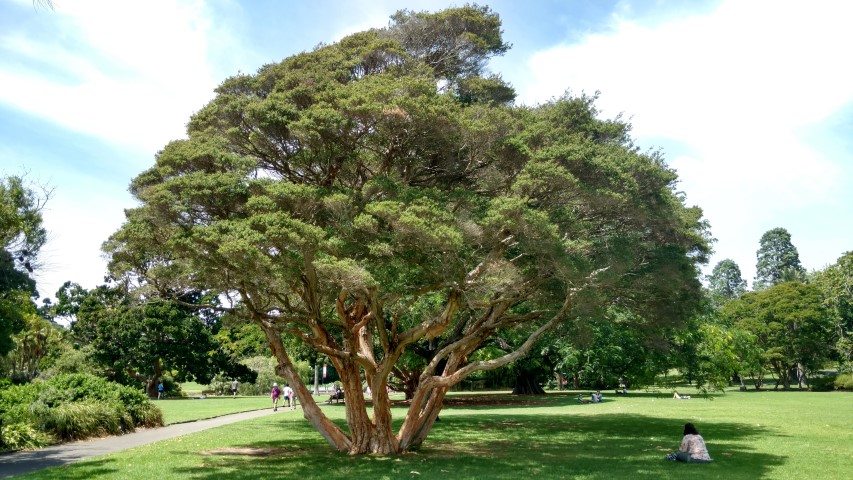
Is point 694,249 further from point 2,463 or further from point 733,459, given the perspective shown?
point 2,463

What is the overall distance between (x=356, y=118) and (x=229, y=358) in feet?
128

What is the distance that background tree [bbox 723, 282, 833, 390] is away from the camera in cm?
5403

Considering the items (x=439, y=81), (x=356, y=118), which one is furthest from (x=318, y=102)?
(x=439, y=81)

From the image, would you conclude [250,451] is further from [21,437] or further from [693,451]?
[693,451]

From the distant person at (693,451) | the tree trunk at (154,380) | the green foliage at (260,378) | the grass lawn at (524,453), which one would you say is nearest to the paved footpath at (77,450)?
the grass lawn at (524,453)

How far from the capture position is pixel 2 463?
42.1ft

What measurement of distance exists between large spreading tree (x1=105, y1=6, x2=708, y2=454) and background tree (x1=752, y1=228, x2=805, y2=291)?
97.2 m

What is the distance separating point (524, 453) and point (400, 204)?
25.7 feet

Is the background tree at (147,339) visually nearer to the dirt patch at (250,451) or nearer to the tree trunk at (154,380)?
the tree trunk at (154,380)

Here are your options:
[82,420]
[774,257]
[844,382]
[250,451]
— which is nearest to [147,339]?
[82,420]

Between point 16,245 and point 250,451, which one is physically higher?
point 16,245

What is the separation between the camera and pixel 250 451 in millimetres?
15461

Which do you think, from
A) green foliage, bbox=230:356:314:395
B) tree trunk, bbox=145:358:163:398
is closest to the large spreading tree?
tree trunk, bbox=145:358:163:398

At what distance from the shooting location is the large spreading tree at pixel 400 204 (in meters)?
11.1
